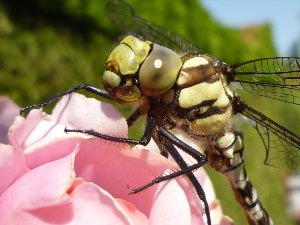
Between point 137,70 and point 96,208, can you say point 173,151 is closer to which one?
point 137,70

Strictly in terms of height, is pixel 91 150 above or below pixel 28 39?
above

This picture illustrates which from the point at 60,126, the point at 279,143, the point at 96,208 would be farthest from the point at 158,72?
the point at 279,143

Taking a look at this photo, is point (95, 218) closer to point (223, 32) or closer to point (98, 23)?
point (98, 23)

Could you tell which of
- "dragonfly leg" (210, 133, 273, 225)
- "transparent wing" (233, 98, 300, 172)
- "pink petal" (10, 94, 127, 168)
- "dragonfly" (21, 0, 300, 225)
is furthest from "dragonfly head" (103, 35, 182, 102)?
"transparent wing" (233, 98, 300, 172)

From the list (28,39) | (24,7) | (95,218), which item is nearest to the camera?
(95,218)

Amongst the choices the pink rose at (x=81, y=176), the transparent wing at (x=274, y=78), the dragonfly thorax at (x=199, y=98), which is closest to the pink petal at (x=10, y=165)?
the pink rose at (x=81, y=176)

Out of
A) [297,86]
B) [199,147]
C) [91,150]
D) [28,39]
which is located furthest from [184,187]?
[28,39]
